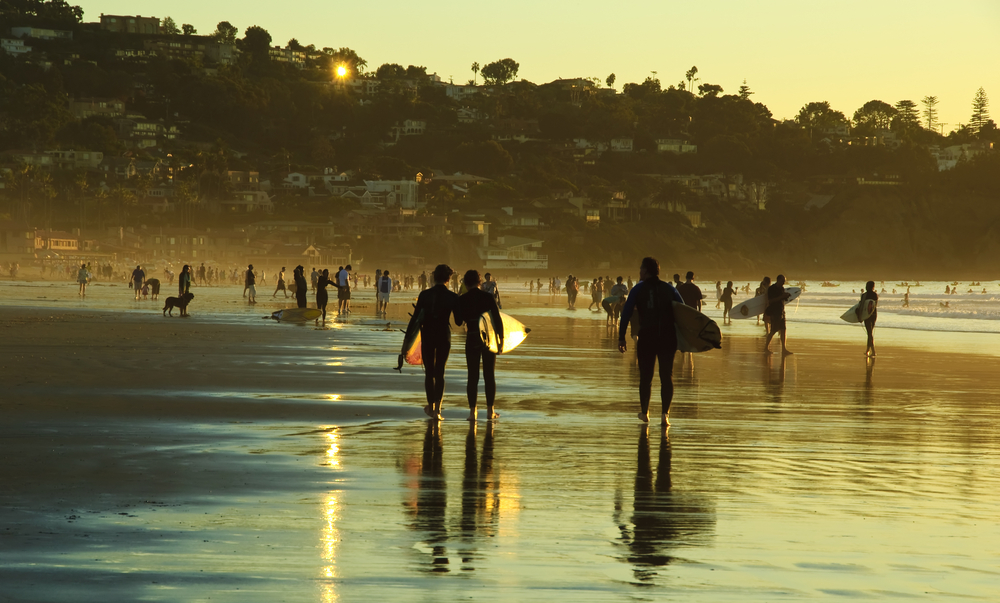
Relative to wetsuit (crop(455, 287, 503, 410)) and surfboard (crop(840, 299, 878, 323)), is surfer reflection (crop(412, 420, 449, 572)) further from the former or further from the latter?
surfboard (crop(840, 299, 878, 323))

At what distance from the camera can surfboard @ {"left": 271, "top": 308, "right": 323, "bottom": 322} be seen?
2879cm

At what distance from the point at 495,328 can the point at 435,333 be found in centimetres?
59

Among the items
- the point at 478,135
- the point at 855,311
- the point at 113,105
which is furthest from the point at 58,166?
the point at 855,311

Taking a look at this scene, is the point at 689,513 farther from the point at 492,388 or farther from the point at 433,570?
the point at 492,388

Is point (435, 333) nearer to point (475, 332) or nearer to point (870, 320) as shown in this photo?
point (475, 332)

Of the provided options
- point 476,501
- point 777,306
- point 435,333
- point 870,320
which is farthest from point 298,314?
point 476,501

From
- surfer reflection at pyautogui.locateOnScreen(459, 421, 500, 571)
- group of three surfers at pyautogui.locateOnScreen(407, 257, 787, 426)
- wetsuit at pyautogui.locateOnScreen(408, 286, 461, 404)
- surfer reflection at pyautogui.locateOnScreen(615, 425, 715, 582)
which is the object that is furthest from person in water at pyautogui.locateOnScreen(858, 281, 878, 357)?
surfer reflection at pyautogui.locateOnScreen(615, 425, 715, 582)

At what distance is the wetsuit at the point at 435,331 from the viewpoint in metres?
9.77

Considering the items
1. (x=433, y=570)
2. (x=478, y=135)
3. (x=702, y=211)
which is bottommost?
(x=433, y=570)

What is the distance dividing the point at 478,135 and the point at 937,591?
176959 mm

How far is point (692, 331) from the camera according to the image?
382 inches

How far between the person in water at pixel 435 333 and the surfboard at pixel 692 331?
1.93 meters

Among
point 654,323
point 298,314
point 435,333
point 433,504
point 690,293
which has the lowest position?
point 433,504

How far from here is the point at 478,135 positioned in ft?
586
